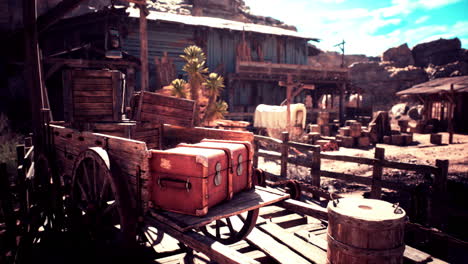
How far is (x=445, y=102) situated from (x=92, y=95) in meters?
27.9

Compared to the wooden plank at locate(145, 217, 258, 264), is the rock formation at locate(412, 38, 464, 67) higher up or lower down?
higher up

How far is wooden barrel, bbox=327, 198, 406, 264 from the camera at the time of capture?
2.32 metres

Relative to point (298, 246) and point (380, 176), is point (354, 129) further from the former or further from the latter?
point (298, 246)

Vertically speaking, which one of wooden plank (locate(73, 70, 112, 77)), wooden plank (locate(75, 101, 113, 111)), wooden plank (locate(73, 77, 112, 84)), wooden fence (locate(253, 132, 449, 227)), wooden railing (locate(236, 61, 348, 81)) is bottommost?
wooden fence (locate(253, 132, 449, 227))

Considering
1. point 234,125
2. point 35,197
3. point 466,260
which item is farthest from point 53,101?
point 466,260

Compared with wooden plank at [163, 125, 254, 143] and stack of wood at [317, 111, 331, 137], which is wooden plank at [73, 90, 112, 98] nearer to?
wooden plank at [163, 125, 254, 143]

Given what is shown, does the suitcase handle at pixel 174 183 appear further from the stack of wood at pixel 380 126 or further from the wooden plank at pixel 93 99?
the stack of wood at pixel 380 126

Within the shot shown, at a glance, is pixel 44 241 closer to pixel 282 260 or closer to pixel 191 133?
pixel 191 133

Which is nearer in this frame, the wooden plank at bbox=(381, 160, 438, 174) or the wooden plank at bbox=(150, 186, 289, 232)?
the wooden plank at bbox=(150, 186, 289, 232)

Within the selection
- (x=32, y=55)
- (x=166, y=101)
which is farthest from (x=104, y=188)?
(x=32, y=55)

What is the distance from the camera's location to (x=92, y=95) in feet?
17.9

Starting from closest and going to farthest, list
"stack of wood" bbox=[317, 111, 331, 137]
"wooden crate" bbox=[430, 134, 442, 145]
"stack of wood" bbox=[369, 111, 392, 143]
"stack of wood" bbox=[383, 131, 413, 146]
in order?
"wooden crate" bbox=[430, 134, 442, 145], "stack of wood" bbox=[383, 131, 413, 146], "stack of wood" bbox=[369, 111, 392, 143], "stack of wood" bbox=[317, 111, 331, 137]

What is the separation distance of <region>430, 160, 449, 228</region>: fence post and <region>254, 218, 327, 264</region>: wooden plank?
2750 millimetres

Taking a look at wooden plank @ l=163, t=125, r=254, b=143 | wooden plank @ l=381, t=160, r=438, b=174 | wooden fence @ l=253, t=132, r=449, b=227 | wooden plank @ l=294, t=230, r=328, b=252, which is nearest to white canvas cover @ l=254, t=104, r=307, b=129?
wooden fence @ l=253, t=132, r=449, b=227
